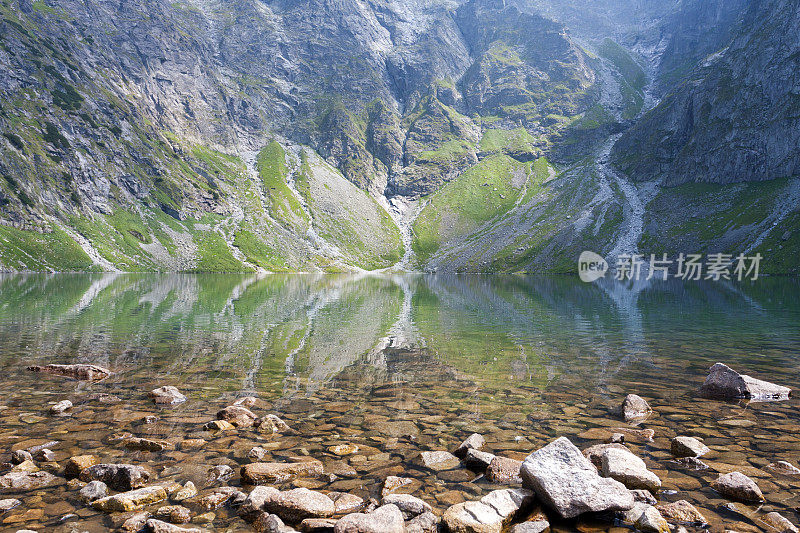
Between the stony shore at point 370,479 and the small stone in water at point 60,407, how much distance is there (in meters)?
0.39

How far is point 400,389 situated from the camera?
19.1m

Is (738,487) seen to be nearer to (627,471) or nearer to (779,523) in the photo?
(779,523)

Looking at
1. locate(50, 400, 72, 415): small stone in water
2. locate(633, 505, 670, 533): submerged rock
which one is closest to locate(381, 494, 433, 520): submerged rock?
locate(633, 505, 670, 533): submerged rock

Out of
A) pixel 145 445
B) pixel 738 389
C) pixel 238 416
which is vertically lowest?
pixel 145 445

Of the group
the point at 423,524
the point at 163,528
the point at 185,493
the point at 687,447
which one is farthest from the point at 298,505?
the point at 687,447

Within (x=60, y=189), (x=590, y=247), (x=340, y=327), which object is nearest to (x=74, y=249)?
(x=60, y=189)

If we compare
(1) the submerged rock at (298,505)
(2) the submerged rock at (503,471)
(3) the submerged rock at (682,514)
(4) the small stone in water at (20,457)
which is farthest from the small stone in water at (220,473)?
(3) the submerged rock at (682,514)

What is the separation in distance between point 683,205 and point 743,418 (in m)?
206

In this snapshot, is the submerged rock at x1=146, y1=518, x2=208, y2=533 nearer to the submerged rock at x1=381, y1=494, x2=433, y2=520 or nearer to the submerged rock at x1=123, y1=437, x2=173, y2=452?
the submerged rock at x1=381, y1=494, x2=433, y2=520

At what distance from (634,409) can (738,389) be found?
567cm

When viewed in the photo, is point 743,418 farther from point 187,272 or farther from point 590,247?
point 187,272

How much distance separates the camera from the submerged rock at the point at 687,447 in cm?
1134

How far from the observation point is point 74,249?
165m

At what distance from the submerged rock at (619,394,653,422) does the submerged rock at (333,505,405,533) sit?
34.6 feet
